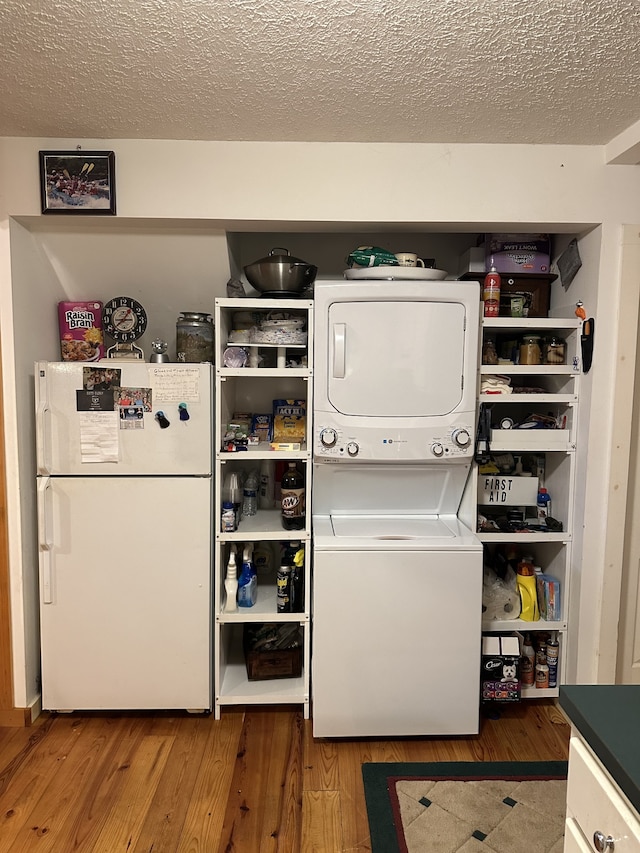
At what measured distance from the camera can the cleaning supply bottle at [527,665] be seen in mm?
2578

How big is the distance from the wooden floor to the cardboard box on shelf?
0.39 feet

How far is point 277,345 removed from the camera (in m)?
2.35

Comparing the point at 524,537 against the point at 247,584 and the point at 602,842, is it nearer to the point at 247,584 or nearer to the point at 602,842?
the point at 247,584

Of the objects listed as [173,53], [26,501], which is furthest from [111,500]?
[173,53]

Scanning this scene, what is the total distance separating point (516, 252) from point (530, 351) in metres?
0.42

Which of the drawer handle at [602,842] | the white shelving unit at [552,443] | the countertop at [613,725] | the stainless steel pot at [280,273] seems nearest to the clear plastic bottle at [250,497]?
the stainless steel pot at [280,273]

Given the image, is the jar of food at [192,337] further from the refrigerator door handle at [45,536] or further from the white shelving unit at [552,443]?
the white shelving unit at [552,443]

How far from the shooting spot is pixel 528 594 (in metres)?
2.55

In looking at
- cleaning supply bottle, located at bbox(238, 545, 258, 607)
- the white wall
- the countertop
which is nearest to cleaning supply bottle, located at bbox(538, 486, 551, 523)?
the white wall

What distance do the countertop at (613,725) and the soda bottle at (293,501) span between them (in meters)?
1.43

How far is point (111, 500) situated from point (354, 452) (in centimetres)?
98

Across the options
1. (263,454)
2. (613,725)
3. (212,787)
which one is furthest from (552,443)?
(212,787)

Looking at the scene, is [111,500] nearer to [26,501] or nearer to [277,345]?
[26,501]

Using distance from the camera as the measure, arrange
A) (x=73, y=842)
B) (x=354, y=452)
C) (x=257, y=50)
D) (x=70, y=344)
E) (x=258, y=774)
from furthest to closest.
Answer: (x=70, y=344), (x=354, y=452), (x=258, y=774), (x=73, y=842), (x=257, y=50)
